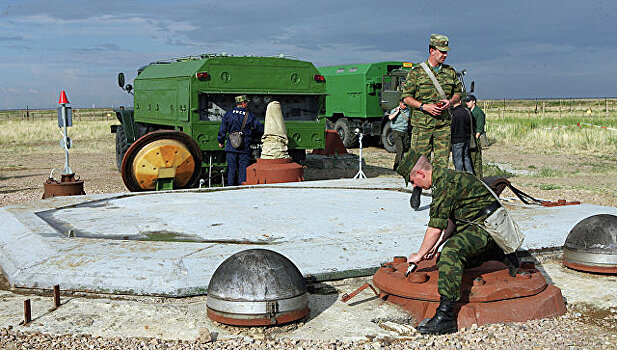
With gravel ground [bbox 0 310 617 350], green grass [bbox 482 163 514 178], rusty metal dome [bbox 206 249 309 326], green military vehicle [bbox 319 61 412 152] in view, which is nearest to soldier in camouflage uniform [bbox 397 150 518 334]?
gravel ground [bbox 0 310 617 350]

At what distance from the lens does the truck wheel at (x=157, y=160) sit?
10523 mm

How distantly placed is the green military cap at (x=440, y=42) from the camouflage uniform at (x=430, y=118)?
0.31m

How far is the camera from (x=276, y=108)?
1135 cm

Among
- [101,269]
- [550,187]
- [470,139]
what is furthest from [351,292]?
[550,187]

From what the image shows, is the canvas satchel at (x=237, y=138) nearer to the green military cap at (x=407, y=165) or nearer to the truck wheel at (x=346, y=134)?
the green military cap at (x=407, y=165)

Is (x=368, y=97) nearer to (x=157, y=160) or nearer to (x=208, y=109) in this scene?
(x=208, y=109)

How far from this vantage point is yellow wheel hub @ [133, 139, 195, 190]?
10.5 m

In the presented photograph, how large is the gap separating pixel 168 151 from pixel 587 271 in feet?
22.4

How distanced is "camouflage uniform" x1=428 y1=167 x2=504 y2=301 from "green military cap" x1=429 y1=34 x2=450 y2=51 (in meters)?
3.09

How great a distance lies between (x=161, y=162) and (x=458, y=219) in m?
6.94

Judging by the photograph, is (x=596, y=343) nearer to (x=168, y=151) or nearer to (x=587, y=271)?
(x=587, y=271)

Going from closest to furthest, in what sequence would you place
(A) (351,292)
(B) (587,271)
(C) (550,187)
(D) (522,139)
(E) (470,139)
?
1. (A) (351,292)
2. (B) (587,271)
3. (E) (470,139)
4. (C) (550,187)
5. (D) (522,139)

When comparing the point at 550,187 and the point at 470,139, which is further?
the point at 550,187

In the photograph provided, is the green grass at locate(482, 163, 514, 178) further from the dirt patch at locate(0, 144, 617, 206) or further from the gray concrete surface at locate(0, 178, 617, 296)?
the gray concrete surface at locate(0, 178, 617, 296)
